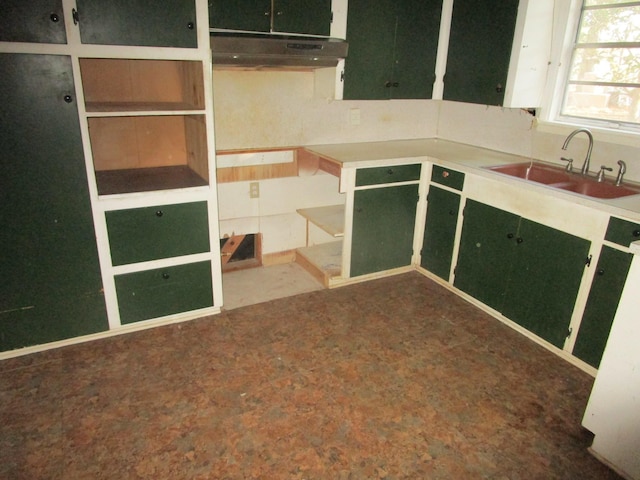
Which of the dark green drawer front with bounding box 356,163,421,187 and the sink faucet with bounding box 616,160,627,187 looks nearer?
the sink faucet with bounding box 616,160,627,187

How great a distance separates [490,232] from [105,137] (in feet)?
8.13

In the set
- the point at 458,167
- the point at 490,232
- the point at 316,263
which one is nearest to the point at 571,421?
the point at 490,232

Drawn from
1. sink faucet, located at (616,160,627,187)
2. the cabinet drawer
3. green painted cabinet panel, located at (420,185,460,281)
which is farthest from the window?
the cabinet drawer

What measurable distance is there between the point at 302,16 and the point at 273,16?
0.19 metres

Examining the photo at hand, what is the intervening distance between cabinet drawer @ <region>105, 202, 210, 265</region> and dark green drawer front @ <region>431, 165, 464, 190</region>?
1.63 m

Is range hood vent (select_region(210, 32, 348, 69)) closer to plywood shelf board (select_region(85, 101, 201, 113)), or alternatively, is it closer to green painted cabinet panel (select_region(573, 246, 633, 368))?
plywood shelf board (select_region(85, 101, 201, 113))

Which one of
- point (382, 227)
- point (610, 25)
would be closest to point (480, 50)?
point (610, 25)

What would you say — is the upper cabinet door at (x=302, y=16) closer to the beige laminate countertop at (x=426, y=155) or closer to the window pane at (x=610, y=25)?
the beige laminate countertop at (x=426, y=155)

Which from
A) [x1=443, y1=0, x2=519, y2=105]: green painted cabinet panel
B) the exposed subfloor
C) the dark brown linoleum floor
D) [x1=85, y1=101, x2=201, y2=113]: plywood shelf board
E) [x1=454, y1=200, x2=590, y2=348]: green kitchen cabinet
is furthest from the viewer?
the exposed subfloor

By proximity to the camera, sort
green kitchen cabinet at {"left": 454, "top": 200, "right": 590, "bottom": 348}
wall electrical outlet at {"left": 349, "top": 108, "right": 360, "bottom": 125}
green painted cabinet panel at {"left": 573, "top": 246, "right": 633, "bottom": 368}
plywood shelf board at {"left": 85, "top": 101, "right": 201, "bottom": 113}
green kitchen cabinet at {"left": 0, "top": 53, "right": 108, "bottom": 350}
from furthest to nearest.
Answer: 1. wall electrical outlet at {"left": 349, "top": 108, "right": 360, "bottom": 125}
2. green kitchen cabinet at {"left": 454, "top": 200, "right": 590, "bottom": 348}
3. plywood shelf board at {"left": 85, "top": 101, "right": 201, "bottom": 113}
4. green painted cabinet panel at {"left": 573, "top": 246, "right": 633, "bottom": 368}
5. green kitchen cabinet at {"left": 0, "top": 53, "right": 108, "bottom": 350}

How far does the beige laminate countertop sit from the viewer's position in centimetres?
279

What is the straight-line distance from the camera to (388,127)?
3.70 m

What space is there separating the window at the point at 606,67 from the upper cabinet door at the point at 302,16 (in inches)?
62.8

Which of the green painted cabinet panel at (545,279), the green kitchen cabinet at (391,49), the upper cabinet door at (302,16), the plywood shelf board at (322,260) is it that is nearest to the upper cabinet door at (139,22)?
the upper cabinet door at (302,16)
